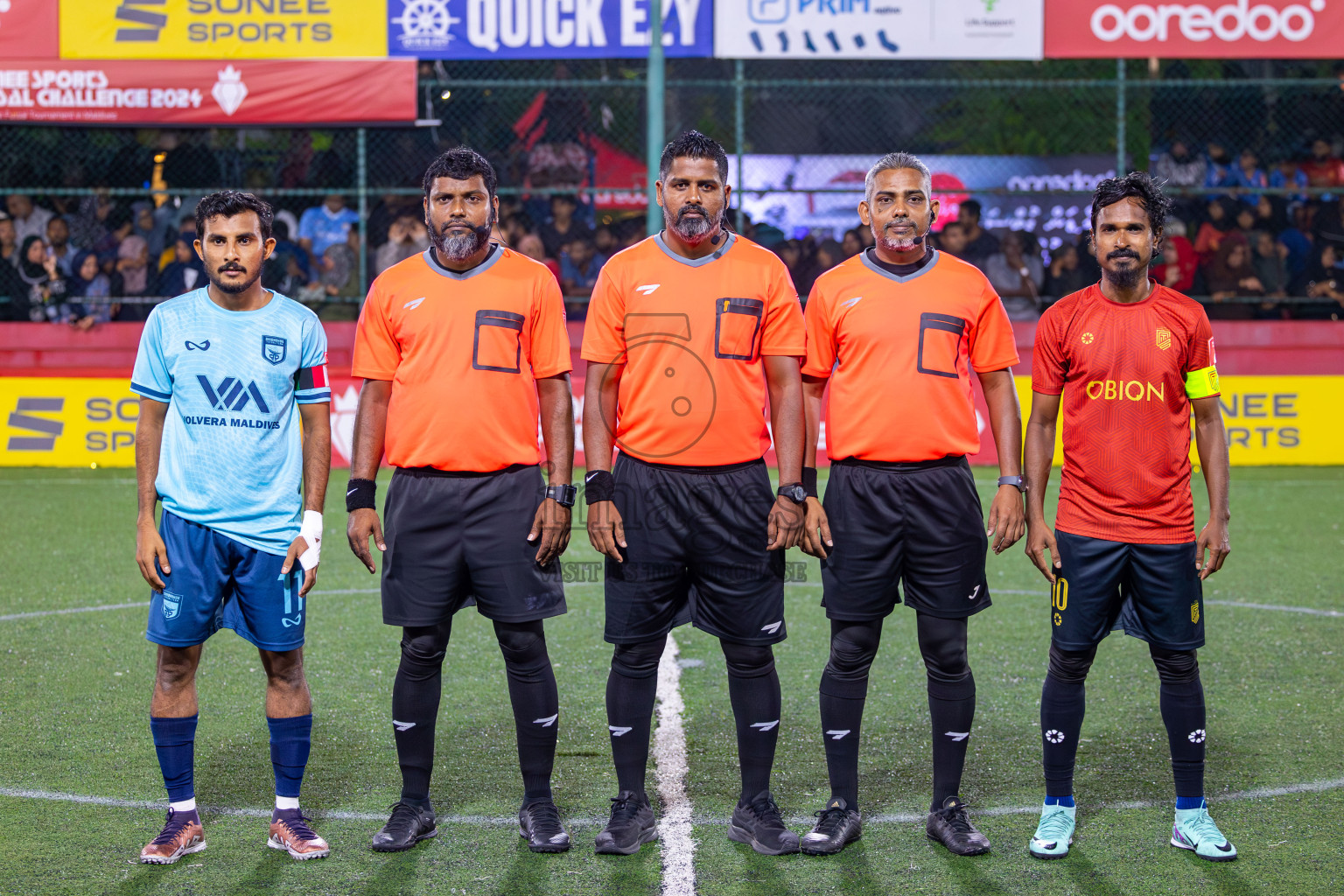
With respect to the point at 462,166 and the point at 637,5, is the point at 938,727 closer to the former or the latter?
the point at 462,166

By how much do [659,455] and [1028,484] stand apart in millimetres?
1149

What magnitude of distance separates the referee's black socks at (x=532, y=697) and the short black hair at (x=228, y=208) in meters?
1.43

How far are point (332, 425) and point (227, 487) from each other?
28.1 feet

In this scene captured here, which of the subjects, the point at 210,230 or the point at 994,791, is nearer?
the point at 210,230

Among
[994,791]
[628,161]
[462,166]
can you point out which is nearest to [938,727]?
[994,791]

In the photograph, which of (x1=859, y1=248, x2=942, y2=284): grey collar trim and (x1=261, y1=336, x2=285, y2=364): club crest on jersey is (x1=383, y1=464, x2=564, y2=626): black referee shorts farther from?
(x1=859, y1=248, x2=942, y2=284): grey collar trim

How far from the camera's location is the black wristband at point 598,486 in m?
4.28

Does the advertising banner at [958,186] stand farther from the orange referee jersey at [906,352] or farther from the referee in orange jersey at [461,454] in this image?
the referee in orange jersey at [461,454]

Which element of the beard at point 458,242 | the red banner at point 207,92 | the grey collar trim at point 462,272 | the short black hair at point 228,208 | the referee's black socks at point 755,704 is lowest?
the referee's black socks at point 755,704

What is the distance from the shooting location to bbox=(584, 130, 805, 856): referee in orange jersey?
168 inches

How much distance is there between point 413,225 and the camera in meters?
15.4

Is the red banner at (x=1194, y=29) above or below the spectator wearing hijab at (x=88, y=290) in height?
above

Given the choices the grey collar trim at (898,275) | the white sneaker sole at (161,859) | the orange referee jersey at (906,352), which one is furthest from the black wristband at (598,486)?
the white sneaker sole at (161,859)

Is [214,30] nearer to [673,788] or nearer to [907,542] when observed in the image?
[673,788]
